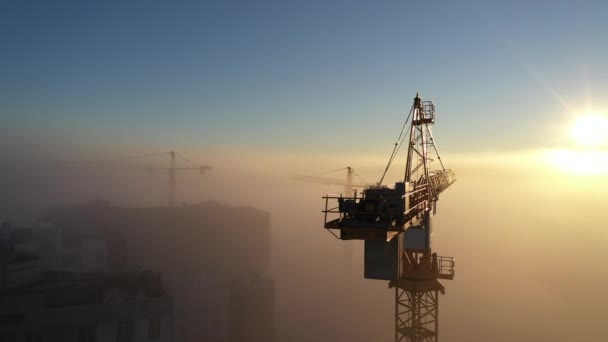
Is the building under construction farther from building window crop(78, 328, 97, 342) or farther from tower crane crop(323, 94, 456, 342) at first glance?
tower crane crop(323, 94, 456, 342)

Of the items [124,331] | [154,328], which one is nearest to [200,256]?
[154,328]

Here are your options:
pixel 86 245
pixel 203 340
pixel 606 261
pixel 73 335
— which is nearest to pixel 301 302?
pixel 203 340

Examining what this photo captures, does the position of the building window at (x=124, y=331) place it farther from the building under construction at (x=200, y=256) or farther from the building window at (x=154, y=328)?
the building under construction at (x=200, y=256)

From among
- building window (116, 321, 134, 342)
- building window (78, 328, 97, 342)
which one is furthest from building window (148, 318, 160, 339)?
building window (78, 328, 97, 342)


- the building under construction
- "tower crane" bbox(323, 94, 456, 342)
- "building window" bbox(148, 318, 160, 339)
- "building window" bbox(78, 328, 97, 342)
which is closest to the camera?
"tower crane" bbox(323, 94, 456, 342)

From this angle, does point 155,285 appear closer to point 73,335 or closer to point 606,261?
point 73,335
